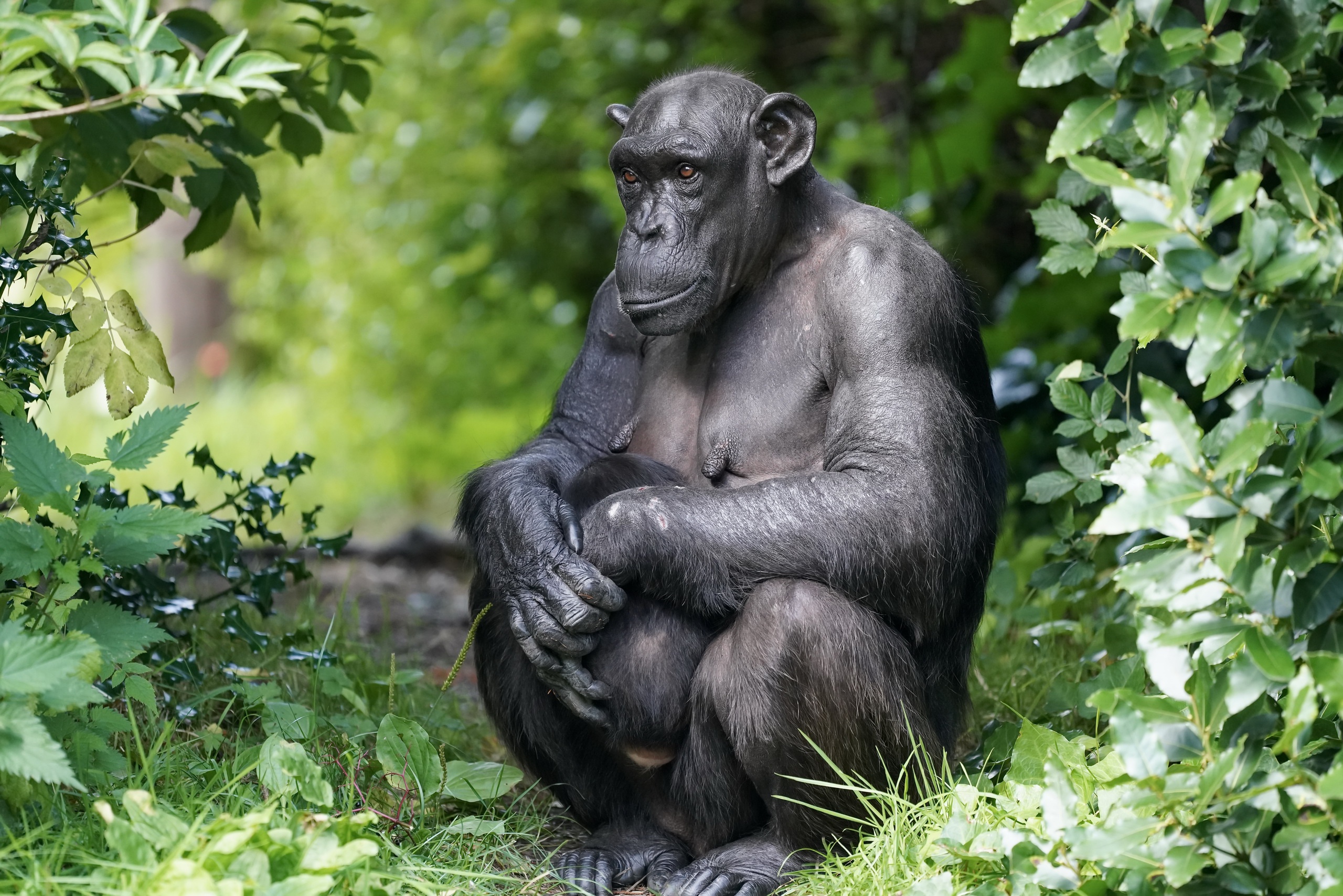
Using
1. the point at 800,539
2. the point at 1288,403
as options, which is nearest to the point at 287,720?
the point at 800,539

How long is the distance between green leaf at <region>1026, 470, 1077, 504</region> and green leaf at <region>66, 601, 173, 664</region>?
222 cm

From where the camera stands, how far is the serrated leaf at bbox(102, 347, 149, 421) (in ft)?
11.5

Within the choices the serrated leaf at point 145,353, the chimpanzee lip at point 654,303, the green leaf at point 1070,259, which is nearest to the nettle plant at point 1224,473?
the green leaf at point 1070,259

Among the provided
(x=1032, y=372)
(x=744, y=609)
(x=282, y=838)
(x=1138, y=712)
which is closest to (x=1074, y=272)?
(x=1032, y=372)

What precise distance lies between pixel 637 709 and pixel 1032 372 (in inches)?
145

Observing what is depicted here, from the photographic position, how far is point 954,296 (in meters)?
3.39

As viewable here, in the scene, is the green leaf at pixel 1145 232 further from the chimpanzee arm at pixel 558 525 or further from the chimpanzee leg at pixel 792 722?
the chimpanzee arm at pixel 558 525

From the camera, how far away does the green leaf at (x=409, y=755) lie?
3.29 m

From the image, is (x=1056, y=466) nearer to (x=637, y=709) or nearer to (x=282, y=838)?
(x=637, y=709)

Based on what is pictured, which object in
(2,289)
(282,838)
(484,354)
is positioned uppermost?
(2,289)

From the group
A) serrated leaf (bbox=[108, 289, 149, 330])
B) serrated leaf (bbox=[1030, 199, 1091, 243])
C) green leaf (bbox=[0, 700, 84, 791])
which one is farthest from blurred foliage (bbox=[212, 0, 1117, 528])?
green leaf (bbox=[0, 700, 84, 791])

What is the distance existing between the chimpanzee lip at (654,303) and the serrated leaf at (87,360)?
4.31 feet

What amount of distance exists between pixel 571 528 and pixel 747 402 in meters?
0.54

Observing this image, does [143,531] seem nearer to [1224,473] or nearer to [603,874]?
[603,874]
